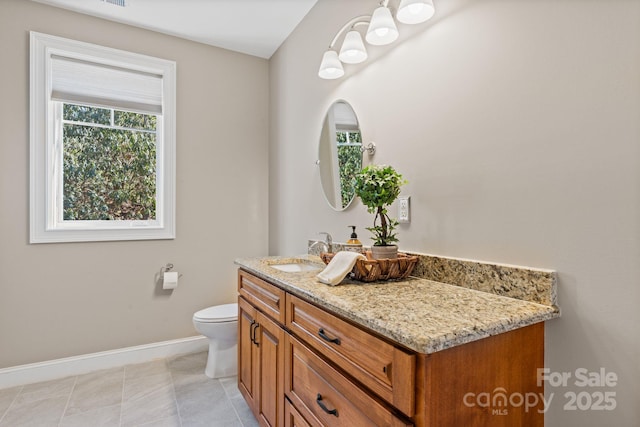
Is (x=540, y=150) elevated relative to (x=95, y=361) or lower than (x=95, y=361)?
elevated

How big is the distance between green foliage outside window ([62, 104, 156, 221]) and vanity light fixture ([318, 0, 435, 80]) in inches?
67.5

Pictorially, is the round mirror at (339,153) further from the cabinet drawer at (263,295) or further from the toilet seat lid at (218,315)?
the toilet seat lid at (218,315)

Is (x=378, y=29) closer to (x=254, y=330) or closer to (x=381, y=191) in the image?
(x=381, y=191)

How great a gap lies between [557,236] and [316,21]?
2.09m

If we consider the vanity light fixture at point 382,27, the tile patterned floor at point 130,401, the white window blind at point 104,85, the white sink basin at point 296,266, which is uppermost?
the white window blind at point 104,85

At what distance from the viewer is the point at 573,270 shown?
99 cm

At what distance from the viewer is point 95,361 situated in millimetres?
2496

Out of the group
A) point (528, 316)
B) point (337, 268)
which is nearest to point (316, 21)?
point (337, 268)

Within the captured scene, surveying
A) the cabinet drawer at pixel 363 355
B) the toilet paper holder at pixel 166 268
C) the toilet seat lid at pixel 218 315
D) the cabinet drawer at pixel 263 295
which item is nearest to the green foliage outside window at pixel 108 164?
the toilet paper holder at pixel 166 268

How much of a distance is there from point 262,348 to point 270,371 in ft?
0.45

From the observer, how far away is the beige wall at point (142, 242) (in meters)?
2.29

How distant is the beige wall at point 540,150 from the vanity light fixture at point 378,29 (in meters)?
0.10

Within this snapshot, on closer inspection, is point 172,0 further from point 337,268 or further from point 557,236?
point 557,236

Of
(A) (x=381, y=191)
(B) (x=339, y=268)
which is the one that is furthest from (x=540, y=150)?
(B) (x=339, y=268)
